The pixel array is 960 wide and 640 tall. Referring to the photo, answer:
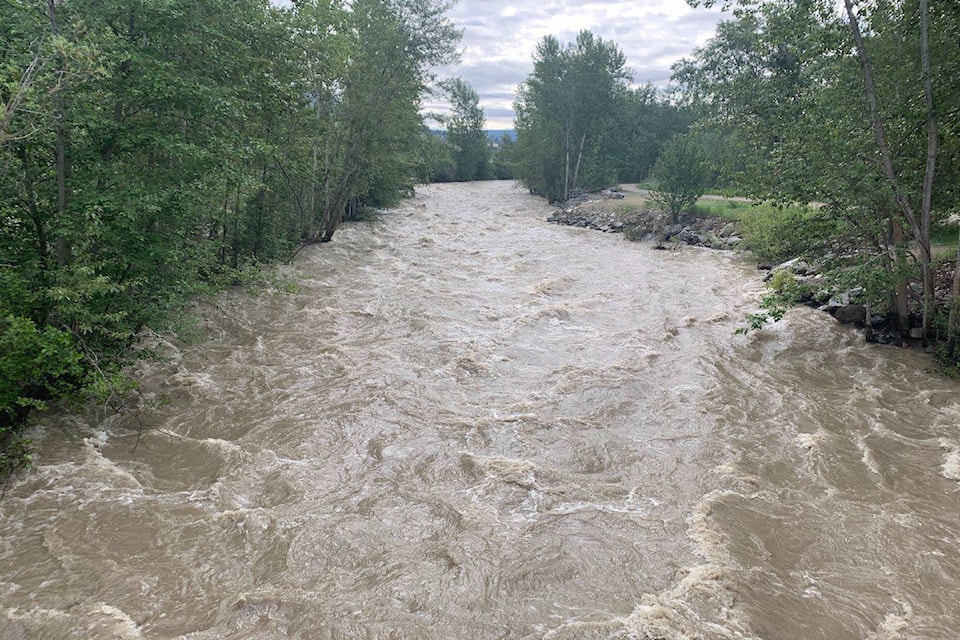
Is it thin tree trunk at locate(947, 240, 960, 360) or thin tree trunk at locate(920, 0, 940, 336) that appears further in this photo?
thin tree trunk at locate(947, 240, 960, 360)

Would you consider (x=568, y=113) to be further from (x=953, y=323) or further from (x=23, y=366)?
(x=23, y=366)

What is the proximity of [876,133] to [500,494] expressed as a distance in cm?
982

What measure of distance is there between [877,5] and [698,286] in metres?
9.40

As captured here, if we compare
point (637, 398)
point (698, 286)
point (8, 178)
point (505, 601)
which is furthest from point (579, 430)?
point (698, 286)

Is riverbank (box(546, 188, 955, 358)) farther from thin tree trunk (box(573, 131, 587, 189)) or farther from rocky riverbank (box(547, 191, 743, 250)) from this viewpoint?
thin tree trunk (box(573, 131, 587, 189))

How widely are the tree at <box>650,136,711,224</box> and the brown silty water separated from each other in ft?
50.8

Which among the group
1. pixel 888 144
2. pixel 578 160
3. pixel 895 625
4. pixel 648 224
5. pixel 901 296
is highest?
pixel 578 160

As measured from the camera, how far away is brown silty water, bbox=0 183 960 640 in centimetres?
514

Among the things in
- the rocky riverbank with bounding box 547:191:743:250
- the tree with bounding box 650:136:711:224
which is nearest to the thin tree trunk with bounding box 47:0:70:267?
the rocky riverbank with bounding box 547:191:743:250

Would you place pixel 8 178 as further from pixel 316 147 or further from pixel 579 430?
pixel 316 147

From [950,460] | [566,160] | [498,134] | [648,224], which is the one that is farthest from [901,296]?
[498,134]

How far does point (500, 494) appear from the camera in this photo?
278 inches

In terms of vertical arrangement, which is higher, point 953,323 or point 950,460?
point 953,323

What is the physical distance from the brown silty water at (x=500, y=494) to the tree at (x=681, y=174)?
15470 mm
